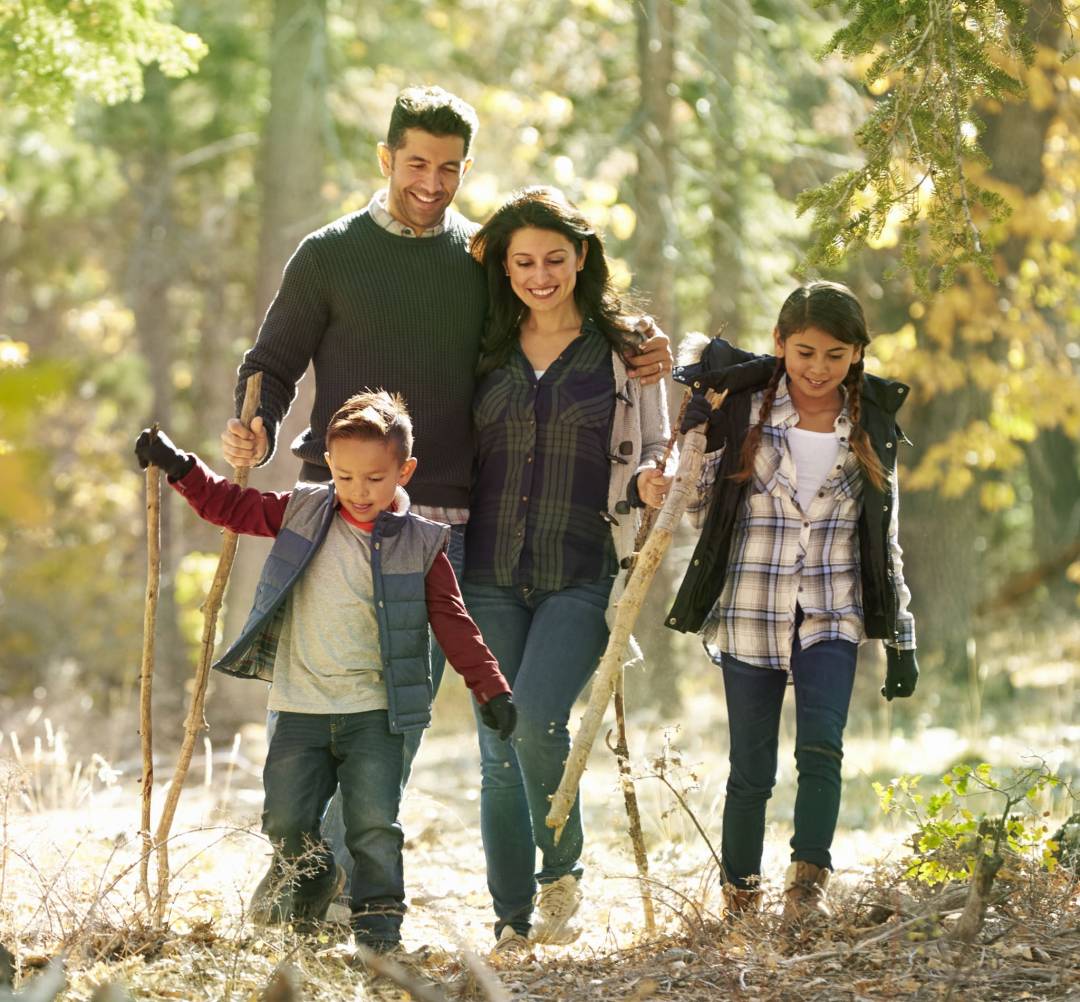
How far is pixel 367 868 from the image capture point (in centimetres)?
435

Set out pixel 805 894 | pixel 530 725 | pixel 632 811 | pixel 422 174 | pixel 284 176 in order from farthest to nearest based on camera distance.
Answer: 1. pixel 284 176
2. pixel 632 811
3. pixel 422 174
4. pixel 530 725
5. pixel 805 894

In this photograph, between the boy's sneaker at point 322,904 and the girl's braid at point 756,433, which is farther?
the girl's braid at point 756,433

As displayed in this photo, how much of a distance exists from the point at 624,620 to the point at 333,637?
0.86 metres

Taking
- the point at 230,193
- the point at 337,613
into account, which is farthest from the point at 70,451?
the point at 337,613

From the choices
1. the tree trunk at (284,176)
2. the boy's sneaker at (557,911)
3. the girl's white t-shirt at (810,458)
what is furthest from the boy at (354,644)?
the tree trunk at (284,176)

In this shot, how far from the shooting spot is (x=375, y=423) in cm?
431

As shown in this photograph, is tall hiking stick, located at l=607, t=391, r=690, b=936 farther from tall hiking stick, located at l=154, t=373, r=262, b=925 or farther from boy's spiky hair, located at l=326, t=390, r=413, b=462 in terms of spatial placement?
tall hiking stick, located at l=154, t=373, r=262, b=925

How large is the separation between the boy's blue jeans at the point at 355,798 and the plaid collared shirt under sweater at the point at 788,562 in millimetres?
1164

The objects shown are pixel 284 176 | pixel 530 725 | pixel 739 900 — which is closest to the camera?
pixel 739 900

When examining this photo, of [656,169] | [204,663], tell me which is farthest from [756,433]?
[656,169]

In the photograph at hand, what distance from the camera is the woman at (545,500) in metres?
4.69

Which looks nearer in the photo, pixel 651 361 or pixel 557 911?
pixel 557 911

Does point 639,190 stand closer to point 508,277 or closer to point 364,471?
point 508,277

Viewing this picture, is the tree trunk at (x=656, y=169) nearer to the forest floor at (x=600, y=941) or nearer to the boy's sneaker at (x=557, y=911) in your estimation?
the forest floor at (x=600, y=941)
